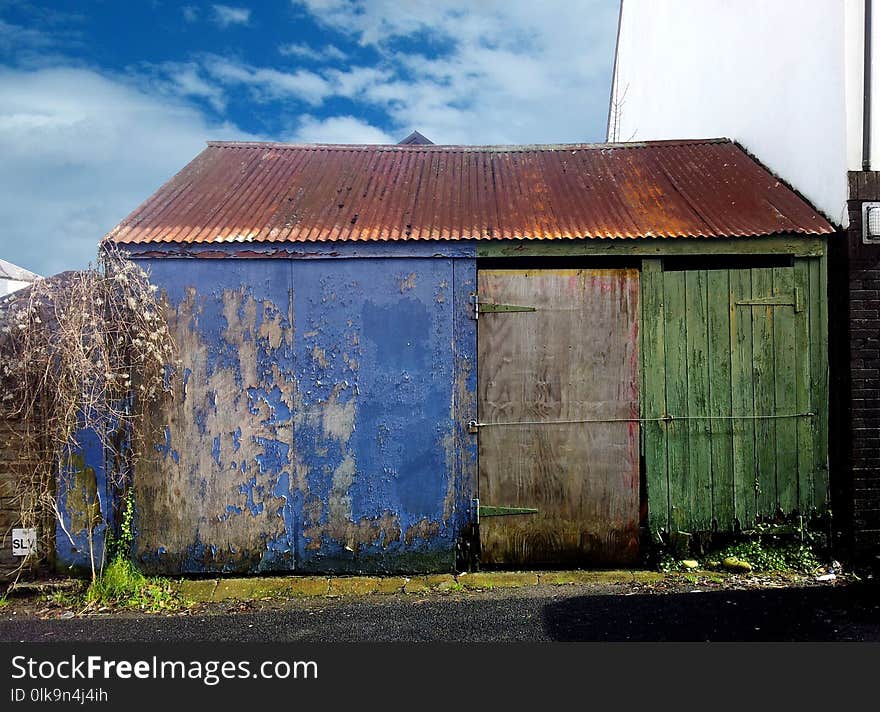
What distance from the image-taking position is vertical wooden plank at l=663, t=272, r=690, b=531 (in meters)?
5.73

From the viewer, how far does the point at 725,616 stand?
4.77 meters

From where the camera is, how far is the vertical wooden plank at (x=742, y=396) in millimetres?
5734

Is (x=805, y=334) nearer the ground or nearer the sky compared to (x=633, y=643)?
nearer the sky

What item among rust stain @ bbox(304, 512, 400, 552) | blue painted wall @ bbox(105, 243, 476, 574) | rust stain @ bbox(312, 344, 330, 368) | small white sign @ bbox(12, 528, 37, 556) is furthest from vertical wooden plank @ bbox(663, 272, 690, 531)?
small white sign @ bbox(12, 528, 37, 556)

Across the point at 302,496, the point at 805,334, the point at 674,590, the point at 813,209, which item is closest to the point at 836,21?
the point at 813,209

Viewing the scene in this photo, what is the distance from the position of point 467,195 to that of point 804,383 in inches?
143

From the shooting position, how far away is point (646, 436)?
18.8 ft

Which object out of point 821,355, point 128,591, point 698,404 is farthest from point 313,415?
point 821,355

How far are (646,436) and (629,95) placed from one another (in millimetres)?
9053

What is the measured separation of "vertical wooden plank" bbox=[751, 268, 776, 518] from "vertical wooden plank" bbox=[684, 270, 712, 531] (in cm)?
44

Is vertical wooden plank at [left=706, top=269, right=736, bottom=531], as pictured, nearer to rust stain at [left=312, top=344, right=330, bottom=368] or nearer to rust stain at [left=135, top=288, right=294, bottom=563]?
rust stain at [left=312, top=344, right=330, bottom=368]

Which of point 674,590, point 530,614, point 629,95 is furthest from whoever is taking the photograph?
point 629,95

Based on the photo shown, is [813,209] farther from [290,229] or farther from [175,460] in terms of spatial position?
[175,460]

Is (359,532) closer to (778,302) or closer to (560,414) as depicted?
(560,414)
